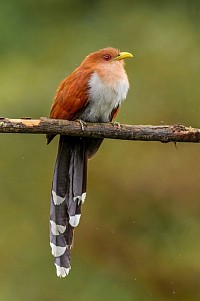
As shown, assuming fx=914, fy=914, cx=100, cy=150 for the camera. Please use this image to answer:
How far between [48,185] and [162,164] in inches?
34.9

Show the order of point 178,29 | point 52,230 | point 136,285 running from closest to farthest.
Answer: point 52,230 < point 136,285 < point 178,29

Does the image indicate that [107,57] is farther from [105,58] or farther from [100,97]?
[100,97]

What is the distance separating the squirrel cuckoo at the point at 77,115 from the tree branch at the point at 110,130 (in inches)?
10.8

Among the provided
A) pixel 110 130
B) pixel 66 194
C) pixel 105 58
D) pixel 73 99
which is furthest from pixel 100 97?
pixel 66 194

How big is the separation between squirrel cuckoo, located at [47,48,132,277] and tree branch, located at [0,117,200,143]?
0.28 metres

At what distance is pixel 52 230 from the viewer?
4.43 meters

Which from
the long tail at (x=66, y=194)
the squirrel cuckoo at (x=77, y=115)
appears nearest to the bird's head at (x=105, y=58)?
the squirrel cuckoo at (x=77, y=115)

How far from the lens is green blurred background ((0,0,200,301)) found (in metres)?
6.64

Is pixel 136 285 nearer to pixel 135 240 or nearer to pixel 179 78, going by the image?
pixel 135 240

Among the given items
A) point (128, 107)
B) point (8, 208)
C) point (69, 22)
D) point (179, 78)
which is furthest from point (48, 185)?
point (69, 22)

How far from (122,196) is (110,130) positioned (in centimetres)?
298

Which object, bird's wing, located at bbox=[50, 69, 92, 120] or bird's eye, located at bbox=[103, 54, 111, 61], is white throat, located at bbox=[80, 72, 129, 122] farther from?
bird's eye, located at bbox=[103, 54, 111, 61]

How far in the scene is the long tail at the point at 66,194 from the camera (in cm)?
441

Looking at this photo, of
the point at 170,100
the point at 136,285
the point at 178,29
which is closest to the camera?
the point at 136,285
